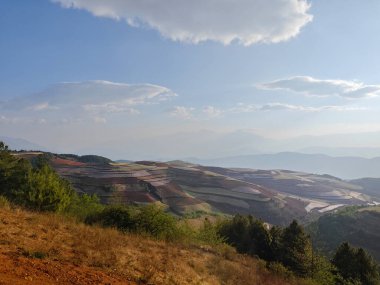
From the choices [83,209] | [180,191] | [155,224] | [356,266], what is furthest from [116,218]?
[180,191]

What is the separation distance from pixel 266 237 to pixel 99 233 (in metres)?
49.7

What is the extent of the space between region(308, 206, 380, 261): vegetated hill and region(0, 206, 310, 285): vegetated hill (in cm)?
10726

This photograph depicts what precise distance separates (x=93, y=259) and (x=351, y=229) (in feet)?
454

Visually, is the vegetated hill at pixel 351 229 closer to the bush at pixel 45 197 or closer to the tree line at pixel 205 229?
the tree line at pixel 205 229

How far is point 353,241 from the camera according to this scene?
128 m

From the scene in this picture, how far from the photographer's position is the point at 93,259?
55.0 feet

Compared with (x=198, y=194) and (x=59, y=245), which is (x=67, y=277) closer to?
(x=59, y=245)

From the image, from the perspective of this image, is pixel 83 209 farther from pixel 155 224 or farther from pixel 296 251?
pixel 296 251

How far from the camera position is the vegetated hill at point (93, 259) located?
1405 cm

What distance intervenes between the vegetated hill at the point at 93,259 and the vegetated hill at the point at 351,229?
352ft

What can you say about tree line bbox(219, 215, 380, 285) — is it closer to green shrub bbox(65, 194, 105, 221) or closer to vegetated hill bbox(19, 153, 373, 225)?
green shrub bbox(65, 194, 105, 221)

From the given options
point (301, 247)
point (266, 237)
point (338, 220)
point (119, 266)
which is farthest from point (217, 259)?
point (338, 220)

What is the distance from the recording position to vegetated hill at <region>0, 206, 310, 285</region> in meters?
14.1

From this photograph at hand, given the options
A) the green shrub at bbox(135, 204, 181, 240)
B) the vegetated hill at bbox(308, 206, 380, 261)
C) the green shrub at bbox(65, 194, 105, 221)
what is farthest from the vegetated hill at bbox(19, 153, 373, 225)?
the green shrub at bbox(135, 204, 181, 240)
